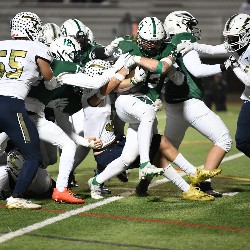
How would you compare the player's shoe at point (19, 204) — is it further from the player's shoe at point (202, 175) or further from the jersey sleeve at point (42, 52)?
the player's shoe at point (202, 175)

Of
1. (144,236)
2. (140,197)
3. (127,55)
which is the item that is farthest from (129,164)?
(144,236)

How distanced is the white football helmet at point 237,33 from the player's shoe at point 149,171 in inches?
50.0

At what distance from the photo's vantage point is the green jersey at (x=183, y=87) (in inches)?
262

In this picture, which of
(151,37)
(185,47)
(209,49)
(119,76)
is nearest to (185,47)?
(185,47)

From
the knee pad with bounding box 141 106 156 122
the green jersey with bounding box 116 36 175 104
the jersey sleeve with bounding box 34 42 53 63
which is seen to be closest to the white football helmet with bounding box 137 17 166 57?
the green jersey with bounding box 116 36 175 104

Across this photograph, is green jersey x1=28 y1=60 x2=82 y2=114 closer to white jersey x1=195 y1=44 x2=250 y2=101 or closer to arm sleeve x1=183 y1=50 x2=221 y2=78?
arm sleeve x1=183 y1=50 x2=221 y2=78

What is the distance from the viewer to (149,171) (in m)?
6.13

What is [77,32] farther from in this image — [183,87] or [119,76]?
[183,87]

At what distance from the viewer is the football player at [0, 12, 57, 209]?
600 centimetres

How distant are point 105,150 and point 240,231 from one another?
1.81 meters

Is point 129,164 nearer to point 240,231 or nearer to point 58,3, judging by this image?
point 240,231

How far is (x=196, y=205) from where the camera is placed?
6.20 metres

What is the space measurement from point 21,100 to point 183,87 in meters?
1.44

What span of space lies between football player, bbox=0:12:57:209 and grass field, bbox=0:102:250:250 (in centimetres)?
26
